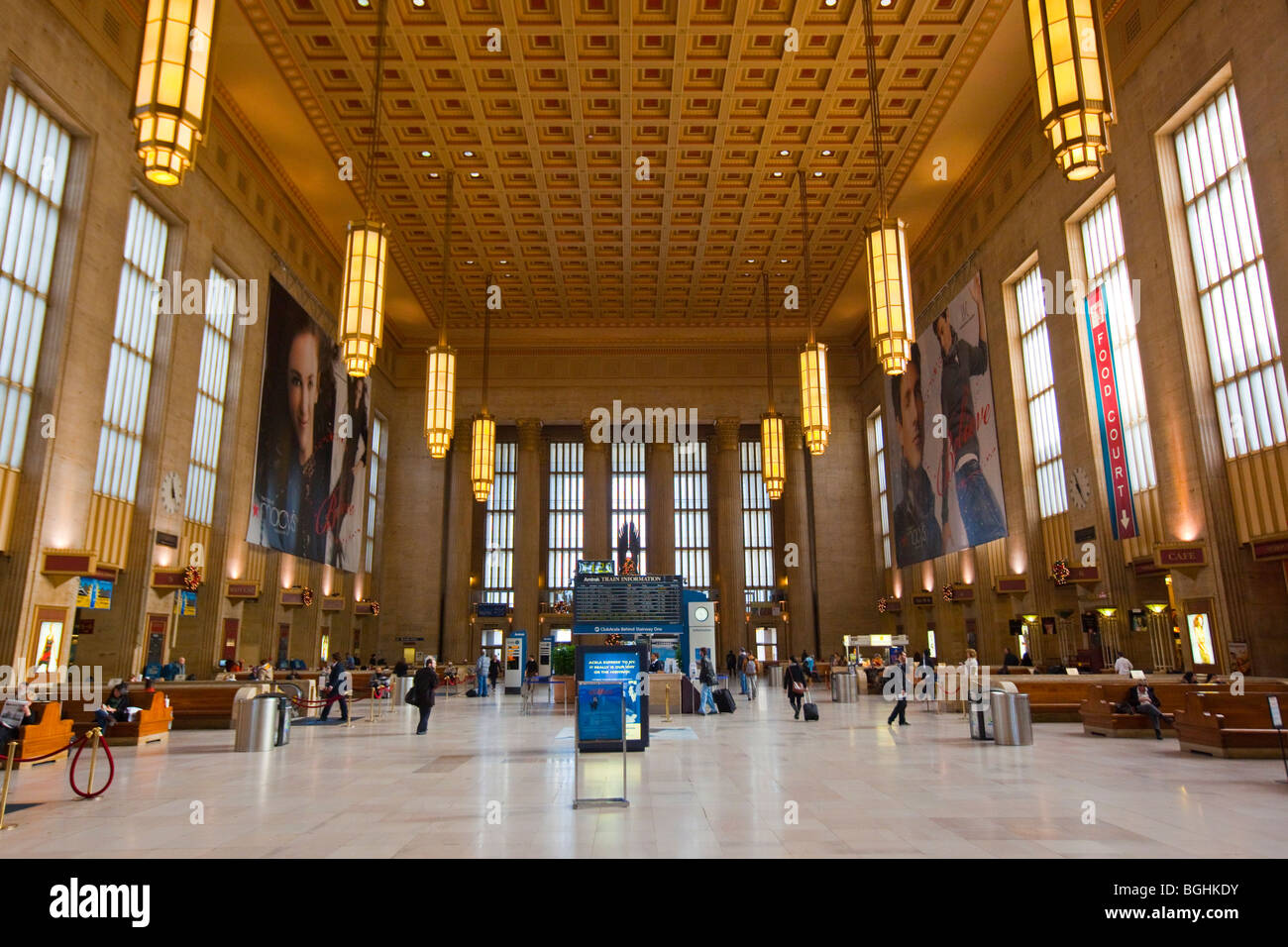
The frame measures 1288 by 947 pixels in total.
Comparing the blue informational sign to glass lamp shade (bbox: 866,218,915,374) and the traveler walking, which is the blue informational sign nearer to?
glass lamp shade (bbox: 866,218,915,374)

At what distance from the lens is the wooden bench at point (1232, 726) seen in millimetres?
8539

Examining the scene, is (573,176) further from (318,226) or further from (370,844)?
(370,844)

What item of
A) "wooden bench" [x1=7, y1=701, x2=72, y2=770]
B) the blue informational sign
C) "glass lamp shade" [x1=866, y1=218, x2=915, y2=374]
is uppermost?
"glass lamp shade" [x1=866, y1=218, x2=915, y2=374]

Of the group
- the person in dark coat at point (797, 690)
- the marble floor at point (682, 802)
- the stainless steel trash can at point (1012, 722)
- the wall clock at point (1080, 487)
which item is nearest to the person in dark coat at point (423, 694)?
the marble floor at point (682, 802)

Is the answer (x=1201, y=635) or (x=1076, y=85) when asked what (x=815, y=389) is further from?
(x=1076, y=85)

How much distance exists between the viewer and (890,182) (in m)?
23.0

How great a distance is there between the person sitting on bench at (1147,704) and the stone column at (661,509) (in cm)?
2237

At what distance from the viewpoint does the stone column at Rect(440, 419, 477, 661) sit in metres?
32.1

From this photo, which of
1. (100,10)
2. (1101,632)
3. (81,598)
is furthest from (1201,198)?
(81,598)

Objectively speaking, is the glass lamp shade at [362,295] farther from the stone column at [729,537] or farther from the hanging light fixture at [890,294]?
the stone column at [729,537]

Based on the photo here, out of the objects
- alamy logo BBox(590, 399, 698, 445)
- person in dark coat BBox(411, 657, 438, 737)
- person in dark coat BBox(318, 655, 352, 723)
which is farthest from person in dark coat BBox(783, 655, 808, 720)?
alamy logo BBox(590, 399, 698, 445)

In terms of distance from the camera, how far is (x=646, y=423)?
34.7 m

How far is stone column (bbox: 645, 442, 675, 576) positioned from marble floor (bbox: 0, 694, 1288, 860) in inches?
856

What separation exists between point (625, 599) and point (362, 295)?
848 centimetres
